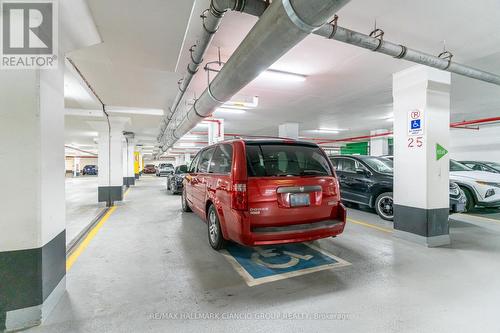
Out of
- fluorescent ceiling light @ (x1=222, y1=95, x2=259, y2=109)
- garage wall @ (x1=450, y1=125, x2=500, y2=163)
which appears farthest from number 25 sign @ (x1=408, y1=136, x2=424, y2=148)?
garage wall @ (x1=450, y1=125, x2=500, y2=163)

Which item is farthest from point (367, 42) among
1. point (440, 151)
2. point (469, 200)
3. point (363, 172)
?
point (469, 200)

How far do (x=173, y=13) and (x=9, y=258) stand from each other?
8.67 feet

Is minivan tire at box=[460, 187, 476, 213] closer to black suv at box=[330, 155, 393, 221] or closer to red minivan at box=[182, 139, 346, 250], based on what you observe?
black suv at box=[330, 155, 393, 221]

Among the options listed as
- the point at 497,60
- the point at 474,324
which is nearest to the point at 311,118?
the point at 497,60

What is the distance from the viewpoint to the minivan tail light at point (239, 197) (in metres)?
2.86

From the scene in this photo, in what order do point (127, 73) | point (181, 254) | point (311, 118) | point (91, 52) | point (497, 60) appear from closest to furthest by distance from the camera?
point (91, 52)
point (181, 254)
point (497, 60)
point (127, 73)
point (311, 118)

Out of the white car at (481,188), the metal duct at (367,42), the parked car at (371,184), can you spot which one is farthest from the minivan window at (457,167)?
the metal duct at (367,42)

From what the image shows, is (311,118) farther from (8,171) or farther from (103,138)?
(8,171)

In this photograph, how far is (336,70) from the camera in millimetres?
4555

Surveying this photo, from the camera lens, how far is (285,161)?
3.27 m

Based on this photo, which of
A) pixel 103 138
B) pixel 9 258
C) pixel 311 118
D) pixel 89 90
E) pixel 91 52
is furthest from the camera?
pixel 311 118

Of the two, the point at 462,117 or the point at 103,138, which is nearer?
the point at 103,138

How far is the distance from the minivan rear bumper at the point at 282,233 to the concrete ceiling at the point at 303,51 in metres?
2.48

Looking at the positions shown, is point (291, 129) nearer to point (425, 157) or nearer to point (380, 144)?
point (380, 144)
